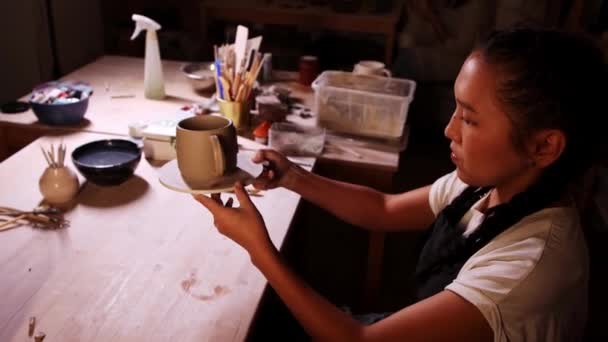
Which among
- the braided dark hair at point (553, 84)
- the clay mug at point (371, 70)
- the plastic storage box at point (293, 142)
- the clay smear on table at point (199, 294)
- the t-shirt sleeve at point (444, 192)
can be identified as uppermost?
the braided dark hair at point (553, 84)

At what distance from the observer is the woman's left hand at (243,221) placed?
0.94m

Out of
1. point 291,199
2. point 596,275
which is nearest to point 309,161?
point 291,199

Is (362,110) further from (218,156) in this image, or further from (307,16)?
(307,16)

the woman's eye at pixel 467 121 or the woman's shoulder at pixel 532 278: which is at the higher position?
the woman's eye at pixel 467 121

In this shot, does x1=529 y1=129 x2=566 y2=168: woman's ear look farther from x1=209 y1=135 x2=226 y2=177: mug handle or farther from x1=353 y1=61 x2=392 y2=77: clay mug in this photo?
x1=353 y1=61 x2=392 y2=77: clay mug

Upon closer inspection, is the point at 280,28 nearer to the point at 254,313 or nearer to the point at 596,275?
the point at 596,275

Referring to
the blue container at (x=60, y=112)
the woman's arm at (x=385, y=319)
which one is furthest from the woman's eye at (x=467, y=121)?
the blue container at (x=60, y=112)

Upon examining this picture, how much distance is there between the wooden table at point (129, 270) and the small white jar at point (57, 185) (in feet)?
0.10

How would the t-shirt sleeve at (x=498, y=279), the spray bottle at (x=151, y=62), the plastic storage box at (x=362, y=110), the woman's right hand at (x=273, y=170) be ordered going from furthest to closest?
the spray bottle at (x=151, y=62), the plastic storage box at (x=362, y=110), the woman's right hand at (x=273, y=170), the t-shirt sleeve at (x=498, y=279)

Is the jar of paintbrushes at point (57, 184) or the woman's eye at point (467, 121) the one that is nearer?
the woman's eye at point (467, 121)

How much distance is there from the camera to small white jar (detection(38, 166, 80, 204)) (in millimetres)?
1198

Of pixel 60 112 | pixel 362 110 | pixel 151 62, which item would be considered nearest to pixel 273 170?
pixel 362 110

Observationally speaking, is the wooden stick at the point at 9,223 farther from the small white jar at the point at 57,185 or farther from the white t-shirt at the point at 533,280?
the white t-shirt at the point at 533,280

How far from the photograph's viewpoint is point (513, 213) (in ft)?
3.00
